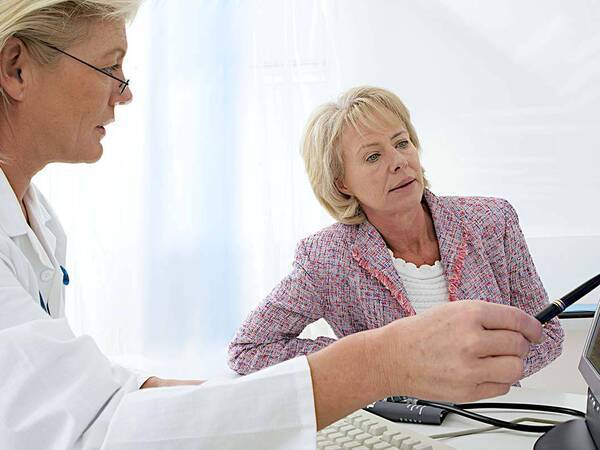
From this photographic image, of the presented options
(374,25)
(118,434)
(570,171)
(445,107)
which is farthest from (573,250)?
(118,434)

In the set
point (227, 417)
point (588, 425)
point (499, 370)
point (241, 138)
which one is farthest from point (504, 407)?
point (241, 138)

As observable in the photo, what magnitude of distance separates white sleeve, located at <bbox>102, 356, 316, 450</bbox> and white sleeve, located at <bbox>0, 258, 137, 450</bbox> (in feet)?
0.08

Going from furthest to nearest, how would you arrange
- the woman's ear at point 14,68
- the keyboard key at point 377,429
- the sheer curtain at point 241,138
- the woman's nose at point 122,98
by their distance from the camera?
1. the sheer curtain at point 241,138
2. the woman's nose at point 122,98
3. the woman's ear at point 14,68
4. the keyboard key at point 377,429

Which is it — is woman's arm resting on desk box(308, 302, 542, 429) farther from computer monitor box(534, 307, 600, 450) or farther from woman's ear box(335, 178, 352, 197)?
woman's ear box(335, 178, 352, 197)

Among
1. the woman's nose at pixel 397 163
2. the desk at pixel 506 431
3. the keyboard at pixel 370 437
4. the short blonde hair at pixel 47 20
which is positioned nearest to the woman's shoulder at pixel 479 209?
the woman's nose at pixel 397 163

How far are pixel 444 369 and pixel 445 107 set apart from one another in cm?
188

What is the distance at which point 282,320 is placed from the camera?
1700 mm

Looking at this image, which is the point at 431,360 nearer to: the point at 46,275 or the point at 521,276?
the point at 46,275

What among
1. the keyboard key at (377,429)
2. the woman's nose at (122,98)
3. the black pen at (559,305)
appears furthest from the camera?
the woman's nose at (122,98)

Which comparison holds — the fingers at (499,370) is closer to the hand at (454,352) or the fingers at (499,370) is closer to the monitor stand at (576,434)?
the hand at (454,352)

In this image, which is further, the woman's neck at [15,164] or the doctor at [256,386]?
the woman's neck at [15,164]

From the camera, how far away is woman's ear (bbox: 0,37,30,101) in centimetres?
104

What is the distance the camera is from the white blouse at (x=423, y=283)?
5.55 feet

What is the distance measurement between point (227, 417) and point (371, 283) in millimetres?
A: 1026
